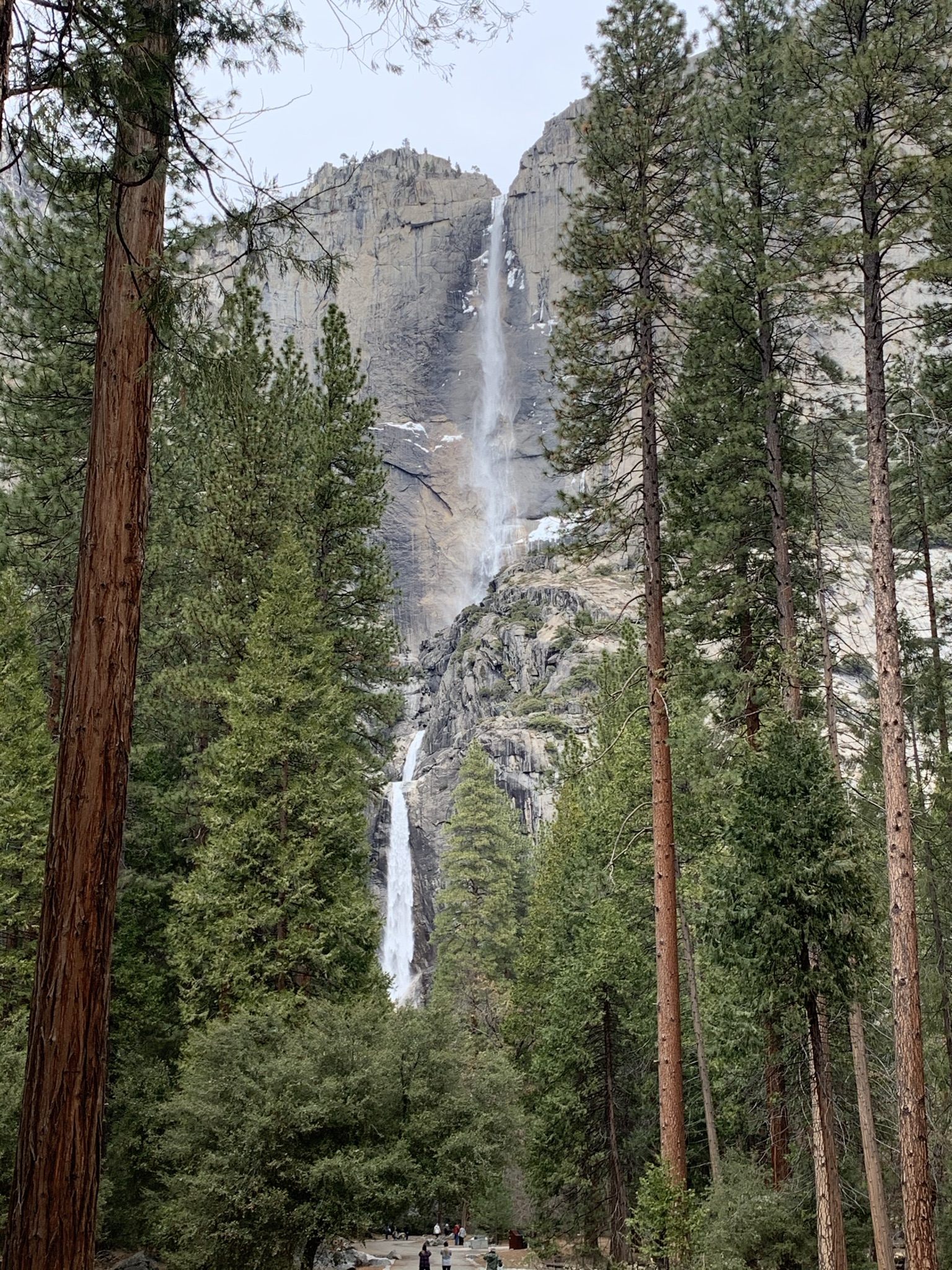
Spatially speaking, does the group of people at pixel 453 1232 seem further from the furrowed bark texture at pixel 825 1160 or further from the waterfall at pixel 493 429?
the waterfall at pixel 493 429

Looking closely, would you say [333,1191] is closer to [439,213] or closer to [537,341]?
[537,341]

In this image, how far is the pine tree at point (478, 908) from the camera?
29.5 metres

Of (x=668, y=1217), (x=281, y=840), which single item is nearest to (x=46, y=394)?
(x=281, y=840)

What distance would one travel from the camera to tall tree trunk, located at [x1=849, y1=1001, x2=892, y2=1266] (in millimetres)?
12375

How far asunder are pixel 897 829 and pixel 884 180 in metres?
6.69

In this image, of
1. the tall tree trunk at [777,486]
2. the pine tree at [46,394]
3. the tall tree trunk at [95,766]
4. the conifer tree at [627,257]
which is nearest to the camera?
the tall tree trunk at [95,766]

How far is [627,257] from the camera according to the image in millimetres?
12922

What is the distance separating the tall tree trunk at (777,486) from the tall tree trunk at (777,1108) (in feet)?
14.6

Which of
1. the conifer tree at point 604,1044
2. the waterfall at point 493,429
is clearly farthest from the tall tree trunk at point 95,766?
the waterfall at point 493,429

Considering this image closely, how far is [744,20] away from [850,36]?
3.85 metres

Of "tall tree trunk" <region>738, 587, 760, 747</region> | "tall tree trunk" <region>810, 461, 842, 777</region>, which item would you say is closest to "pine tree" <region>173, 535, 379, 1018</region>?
"tall tree trunk" <region>738, 587, 760, 747</region>

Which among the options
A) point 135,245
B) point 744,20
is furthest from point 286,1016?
point 744,20

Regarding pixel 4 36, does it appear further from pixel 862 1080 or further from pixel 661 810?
pixel 862 1080

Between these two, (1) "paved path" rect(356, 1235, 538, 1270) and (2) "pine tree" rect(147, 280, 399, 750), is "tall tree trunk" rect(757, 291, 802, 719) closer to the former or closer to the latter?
(2) "pine tree" rect(147, 280, 399, 750)
